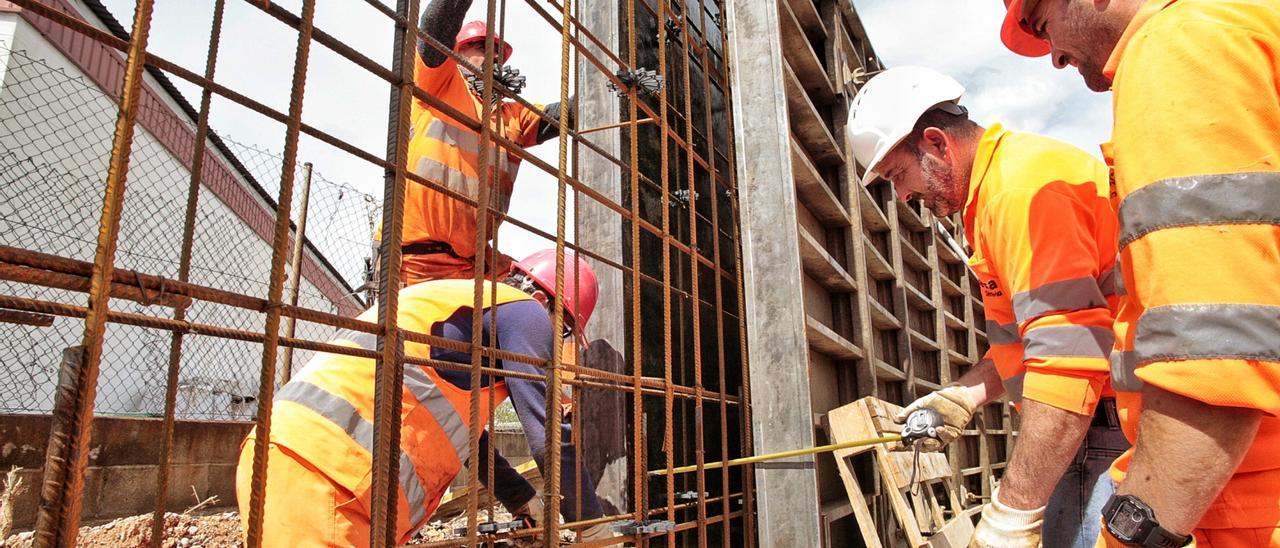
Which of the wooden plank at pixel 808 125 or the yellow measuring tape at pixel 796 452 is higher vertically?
the wooden plank at pixel 808 125

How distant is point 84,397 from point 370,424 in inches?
45.6

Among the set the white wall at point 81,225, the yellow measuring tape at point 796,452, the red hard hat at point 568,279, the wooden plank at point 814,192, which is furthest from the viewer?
the white wall at point 81,225

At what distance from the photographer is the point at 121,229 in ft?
29.7

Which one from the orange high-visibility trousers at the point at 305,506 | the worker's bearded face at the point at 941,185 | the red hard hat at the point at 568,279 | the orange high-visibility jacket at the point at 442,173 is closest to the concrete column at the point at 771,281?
the red hard hat at the point at 568,279

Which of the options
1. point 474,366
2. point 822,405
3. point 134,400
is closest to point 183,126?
point 134,400

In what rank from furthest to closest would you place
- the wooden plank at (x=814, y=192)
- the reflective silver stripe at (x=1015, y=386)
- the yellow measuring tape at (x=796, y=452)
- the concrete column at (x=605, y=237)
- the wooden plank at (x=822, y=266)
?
the wooden plank at (x=814, y=192)
the wooden plank at (x=822, y=266)
the concrete column at (x=605, y=237)
the yellow measuring tape at (x=796, y=452)
the reflective silver stripe at (x=1015, y=386)

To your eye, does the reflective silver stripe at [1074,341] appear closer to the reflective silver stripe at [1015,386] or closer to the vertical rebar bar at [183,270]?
the reflective silver stripe at [1015,386]

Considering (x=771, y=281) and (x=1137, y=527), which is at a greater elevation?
(x=771, y=281)

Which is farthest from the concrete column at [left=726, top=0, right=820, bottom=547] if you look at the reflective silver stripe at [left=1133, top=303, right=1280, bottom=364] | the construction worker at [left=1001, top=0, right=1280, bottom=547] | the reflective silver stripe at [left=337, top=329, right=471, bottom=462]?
the reflective silver stripe at [left=1133, top=303, right=1280, bottom=364]

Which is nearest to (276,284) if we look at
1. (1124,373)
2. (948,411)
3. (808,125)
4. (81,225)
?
(1124,373)

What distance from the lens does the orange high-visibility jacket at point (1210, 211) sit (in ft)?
3.82

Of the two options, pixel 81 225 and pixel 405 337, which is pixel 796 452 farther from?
pixel 81 225

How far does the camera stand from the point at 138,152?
9.27 m

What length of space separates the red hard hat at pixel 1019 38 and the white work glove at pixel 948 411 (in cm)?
127
